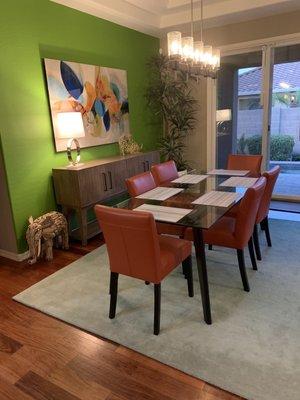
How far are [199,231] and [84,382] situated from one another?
3.61 feet

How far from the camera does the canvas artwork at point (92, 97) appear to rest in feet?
11.1

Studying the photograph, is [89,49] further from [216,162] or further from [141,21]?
[216,162]

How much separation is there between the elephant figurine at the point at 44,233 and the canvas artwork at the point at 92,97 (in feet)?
2.74

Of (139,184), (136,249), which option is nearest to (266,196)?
(139,184)

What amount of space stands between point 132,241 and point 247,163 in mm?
2300

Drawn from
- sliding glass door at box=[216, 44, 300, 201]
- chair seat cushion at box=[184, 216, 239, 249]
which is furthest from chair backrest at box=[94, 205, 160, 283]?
sliding glass door at box=[216, 44, 300, 201]

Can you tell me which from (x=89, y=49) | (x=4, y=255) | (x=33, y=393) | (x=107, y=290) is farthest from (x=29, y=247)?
(x=89, y=49)

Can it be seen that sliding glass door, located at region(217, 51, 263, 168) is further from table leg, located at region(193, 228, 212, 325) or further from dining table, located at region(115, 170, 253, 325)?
table leg, located at region(193, 228, 212, 325)

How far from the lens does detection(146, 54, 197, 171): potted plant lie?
4.87 m

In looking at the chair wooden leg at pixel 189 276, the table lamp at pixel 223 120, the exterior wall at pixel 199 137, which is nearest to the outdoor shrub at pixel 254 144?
the table lamp at pixel 223 120

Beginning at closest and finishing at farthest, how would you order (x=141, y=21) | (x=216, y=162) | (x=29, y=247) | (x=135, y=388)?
(x=135, y=388) < (x=29, y=247) < (x=141, y=21) < (x=216, y=162)

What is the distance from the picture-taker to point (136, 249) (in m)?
1.88

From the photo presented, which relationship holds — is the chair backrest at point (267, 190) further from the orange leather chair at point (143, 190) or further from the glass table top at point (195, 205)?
the orange leather chair at point (143, 190)

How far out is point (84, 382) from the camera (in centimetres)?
168
